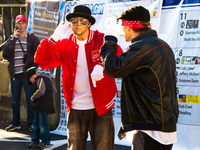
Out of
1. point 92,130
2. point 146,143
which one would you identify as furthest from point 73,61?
point 146,143

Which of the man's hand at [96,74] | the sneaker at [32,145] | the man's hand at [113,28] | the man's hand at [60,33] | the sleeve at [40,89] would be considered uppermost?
the man's hand at [113,28]

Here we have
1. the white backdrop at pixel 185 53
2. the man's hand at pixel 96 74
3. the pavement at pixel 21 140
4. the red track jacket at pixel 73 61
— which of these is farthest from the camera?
the pavement at pixel 21 140

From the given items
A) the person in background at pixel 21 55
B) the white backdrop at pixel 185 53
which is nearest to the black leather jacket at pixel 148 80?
the white backdrop at pixel 185 53

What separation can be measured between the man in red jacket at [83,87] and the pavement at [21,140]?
235 centimetres

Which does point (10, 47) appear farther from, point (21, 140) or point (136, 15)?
point (136, 15)

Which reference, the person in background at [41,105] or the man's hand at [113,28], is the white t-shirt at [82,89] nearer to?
the man's hand at [113,28]

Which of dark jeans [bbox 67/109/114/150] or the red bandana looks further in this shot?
dark jeans [bbox 67/109/114/150]

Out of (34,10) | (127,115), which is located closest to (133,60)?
(127,115)

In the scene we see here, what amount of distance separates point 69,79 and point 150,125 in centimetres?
131

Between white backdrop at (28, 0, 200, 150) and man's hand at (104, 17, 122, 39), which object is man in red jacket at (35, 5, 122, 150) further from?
white backdrop at (28, 0, 200, 150)

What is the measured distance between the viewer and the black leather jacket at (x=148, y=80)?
270 cm

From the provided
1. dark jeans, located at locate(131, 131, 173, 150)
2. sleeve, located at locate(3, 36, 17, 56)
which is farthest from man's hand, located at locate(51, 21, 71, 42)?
sleeve, located at locate(3, 36, 17, 56)

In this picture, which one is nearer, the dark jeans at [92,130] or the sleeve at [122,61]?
the sleeve at [122,61]

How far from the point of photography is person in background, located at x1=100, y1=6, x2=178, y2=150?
2705 millimetres
